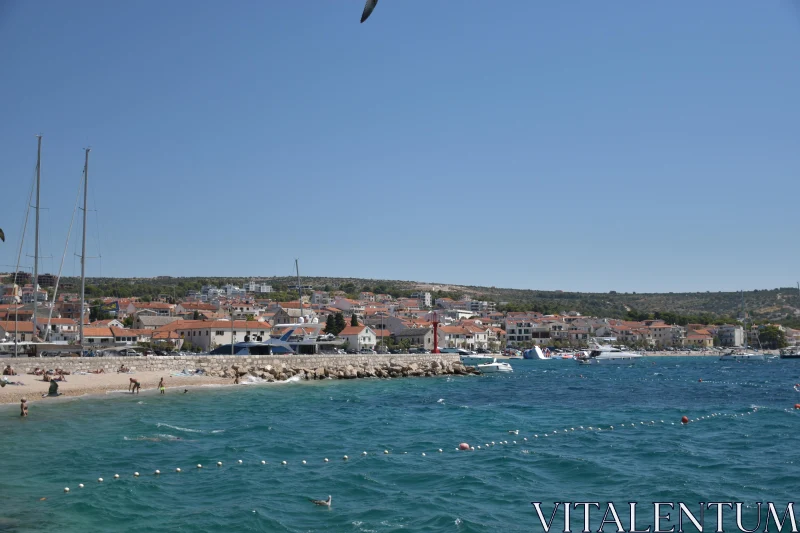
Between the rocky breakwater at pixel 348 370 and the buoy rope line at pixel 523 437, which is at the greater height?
the buoy rope line at pixel 523 437

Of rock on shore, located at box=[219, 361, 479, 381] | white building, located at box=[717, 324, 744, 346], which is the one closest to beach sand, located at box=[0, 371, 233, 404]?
rock on shore, located at box=[219, 361, 479, 381]

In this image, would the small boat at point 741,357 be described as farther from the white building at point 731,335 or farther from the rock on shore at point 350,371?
the rock on shore at point 350,371

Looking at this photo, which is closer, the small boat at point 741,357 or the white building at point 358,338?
A: the white building at point 358,338

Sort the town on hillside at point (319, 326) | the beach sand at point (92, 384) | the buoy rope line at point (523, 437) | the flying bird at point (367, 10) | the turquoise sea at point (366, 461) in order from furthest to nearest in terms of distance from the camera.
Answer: the town on hillside at point (319, 326), the beach sand at point (92, 384), the buoy rope line at point (523, 437), the turquoise sea at point (366, 461), the flying bird at point (367, 10)

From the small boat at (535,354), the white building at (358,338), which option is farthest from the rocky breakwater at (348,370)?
the small boat at (535,354)

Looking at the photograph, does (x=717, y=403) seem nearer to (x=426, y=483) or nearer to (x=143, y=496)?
(x=426, y=483)

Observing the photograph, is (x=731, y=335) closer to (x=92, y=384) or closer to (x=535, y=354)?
(x=535, y=354)

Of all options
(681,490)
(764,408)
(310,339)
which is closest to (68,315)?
(310,339)

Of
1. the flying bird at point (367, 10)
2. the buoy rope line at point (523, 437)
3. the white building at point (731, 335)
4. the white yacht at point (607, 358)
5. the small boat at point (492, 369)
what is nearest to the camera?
the flying bird at point (367, 10)
